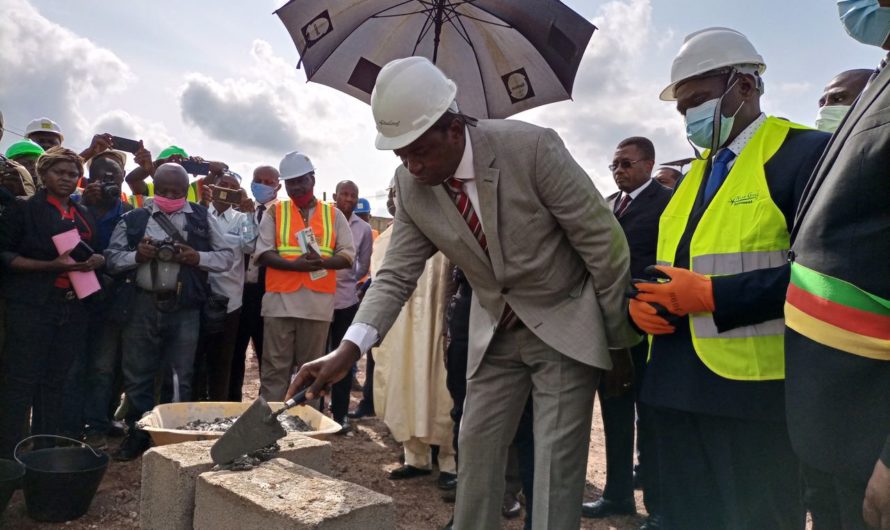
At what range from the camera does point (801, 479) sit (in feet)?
7.09

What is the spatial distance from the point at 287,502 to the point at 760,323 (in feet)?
5.63

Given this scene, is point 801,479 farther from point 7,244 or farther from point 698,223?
point 7,244

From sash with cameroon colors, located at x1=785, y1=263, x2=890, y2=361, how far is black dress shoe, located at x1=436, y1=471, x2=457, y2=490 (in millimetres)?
2960

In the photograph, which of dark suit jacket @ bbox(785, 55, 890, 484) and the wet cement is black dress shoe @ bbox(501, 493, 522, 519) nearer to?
the wet cement

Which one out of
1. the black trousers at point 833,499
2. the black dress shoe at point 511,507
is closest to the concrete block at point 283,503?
the black trousers at point 833,499

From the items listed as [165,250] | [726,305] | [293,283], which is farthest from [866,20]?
[165,250]

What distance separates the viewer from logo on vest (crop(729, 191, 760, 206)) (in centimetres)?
198

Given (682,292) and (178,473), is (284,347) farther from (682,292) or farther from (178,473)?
(682,292)

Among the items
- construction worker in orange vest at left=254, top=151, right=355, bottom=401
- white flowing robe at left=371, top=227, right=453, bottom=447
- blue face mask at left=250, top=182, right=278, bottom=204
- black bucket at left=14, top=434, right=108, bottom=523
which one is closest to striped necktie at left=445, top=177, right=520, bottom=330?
white flowing robe at left=371, top=227, right=453, bottom=447

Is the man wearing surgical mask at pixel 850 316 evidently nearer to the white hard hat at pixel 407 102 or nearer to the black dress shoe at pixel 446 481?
the white hard hat at pixel 407 102

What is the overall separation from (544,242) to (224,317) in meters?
3.40

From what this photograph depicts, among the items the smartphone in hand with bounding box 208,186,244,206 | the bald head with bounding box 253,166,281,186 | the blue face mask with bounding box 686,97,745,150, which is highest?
the bald head with bounding box 253,166,281,186

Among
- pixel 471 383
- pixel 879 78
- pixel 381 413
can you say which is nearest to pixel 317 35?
pixel 381 413

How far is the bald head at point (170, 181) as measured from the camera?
4523 mm
